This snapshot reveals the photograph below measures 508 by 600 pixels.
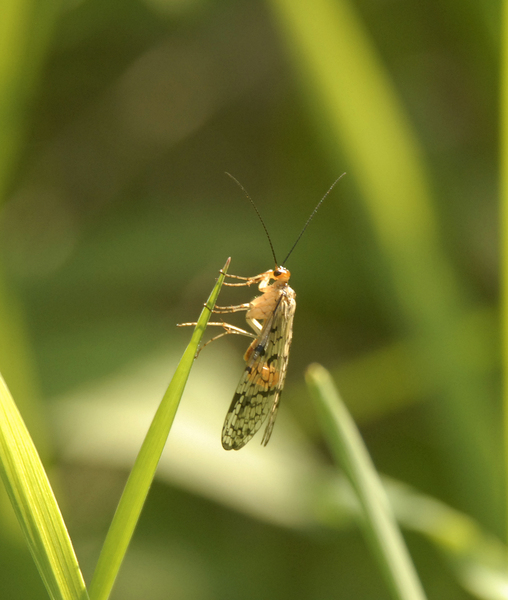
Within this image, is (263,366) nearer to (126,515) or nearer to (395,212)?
(395,212)

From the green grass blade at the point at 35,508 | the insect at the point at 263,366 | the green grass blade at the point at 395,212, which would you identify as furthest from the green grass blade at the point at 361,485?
the green grass blade at the point at 395,212

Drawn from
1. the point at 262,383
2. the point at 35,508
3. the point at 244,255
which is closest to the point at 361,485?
the point at 35,508

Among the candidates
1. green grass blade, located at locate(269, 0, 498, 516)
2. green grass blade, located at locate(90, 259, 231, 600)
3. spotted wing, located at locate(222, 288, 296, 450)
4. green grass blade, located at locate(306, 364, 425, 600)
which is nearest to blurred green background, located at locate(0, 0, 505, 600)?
green grass blade, located at locate(269, 0, 498, 516)

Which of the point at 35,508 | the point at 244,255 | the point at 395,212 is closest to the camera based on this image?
the point at 35,508

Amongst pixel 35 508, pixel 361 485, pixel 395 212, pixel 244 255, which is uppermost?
pixel 244 255

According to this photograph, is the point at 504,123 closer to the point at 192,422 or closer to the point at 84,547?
the point at 192,422

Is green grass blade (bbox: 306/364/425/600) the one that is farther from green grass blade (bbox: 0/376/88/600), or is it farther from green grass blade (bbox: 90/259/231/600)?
green grass blade (bbox: 0/376/88/600)
